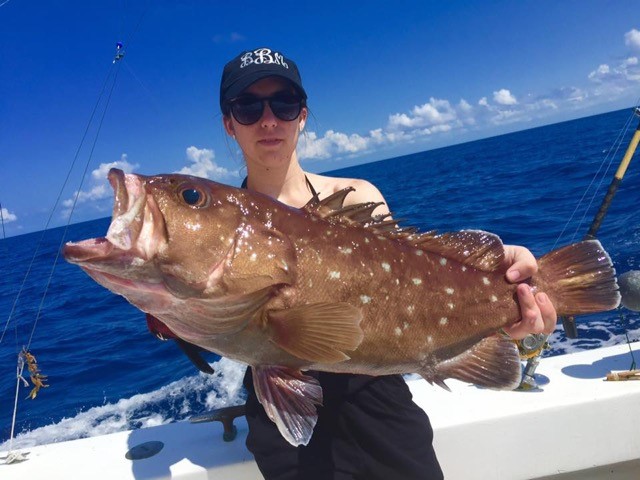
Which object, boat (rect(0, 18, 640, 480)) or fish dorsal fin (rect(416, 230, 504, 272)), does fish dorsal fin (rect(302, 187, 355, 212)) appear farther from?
boat (rect(0, 18, 640, 480))

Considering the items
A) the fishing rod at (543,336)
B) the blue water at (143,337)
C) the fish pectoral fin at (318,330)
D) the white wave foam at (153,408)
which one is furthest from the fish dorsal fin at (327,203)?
the white wave foam at (153,408)

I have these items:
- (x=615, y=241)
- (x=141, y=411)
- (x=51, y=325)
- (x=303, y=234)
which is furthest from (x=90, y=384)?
(x=615, y=241)

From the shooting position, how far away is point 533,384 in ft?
12.2

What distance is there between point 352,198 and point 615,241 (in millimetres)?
10652

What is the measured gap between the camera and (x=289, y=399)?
208cm

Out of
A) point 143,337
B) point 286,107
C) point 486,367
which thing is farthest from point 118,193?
point 143,337

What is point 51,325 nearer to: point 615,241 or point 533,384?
point 533,384

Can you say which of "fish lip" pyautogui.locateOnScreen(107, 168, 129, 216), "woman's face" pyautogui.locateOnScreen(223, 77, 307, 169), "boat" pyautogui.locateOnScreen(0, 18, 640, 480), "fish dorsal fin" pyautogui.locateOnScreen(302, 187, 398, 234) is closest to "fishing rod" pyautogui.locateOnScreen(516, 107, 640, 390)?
"boat" pyautogui.locateOnScreen(0, 18, 640, 480)

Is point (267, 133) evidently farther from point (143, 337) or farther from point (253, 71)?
point (143, 337)

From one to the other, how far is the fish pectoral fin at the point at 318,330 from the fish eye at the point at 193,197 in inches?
23.9

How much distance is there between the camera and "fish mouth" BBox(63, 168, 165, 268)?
5.61 feet

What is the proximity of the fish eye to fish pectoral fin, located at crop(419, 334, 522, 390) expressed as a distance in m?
1.44

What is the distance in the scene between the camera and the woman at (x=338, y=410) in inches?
104

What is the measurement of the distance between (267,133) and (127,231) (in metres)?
1.37
